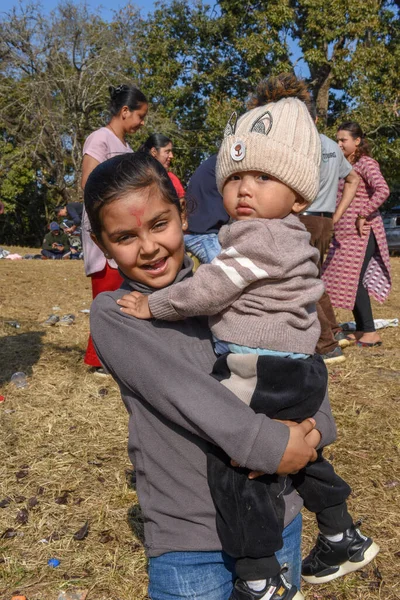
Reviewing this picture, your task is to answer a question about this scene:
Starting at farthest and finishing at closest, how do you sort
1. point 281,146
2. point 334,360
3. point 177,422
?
1. point 334,360
2. point 281,146
3. point 177,422

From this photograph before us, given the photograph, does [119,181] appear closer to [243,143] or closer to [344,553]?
[243,143]

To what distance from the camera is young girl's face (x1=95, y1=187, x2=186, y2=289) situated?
1673mm

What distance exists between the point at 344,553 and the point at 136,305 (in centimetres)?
109

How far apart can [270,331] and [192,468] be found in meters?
0.42

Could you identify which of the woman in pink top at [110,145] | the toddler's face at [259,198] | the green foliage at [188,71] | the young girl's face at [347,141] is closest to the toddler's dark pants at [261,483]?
the toddler's face at [259,198]

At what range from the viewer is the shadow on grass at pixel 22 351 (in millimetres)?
5722

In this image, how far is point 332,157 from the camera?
5.44 meters

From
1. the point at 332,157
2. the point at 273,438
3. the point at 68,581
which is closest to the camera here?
the point at 273,438

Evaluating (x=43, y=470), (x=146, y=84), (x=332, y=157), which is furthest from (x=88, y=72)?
(x=43, y=470)

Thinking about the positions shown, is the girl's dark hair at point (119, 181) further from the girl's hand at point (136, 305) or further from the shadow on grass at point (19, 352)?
the shadow on grass at point (19, 352)

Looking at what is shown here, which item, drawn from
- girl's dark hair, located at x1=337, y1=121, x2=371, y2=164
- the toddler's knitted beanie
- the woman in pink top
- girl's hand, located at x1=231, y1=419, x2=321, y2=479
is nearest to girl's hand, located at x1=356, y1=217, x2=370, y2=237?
girl's dark hair, located at x1=337, y1=121, x2=371, y2=164

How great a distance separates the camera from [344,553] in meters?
2.02

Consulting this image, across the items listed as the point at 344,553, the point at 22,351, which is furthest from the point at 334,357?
the point at 344,553

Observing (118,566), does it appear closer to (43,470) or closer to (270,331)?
(43,470)
